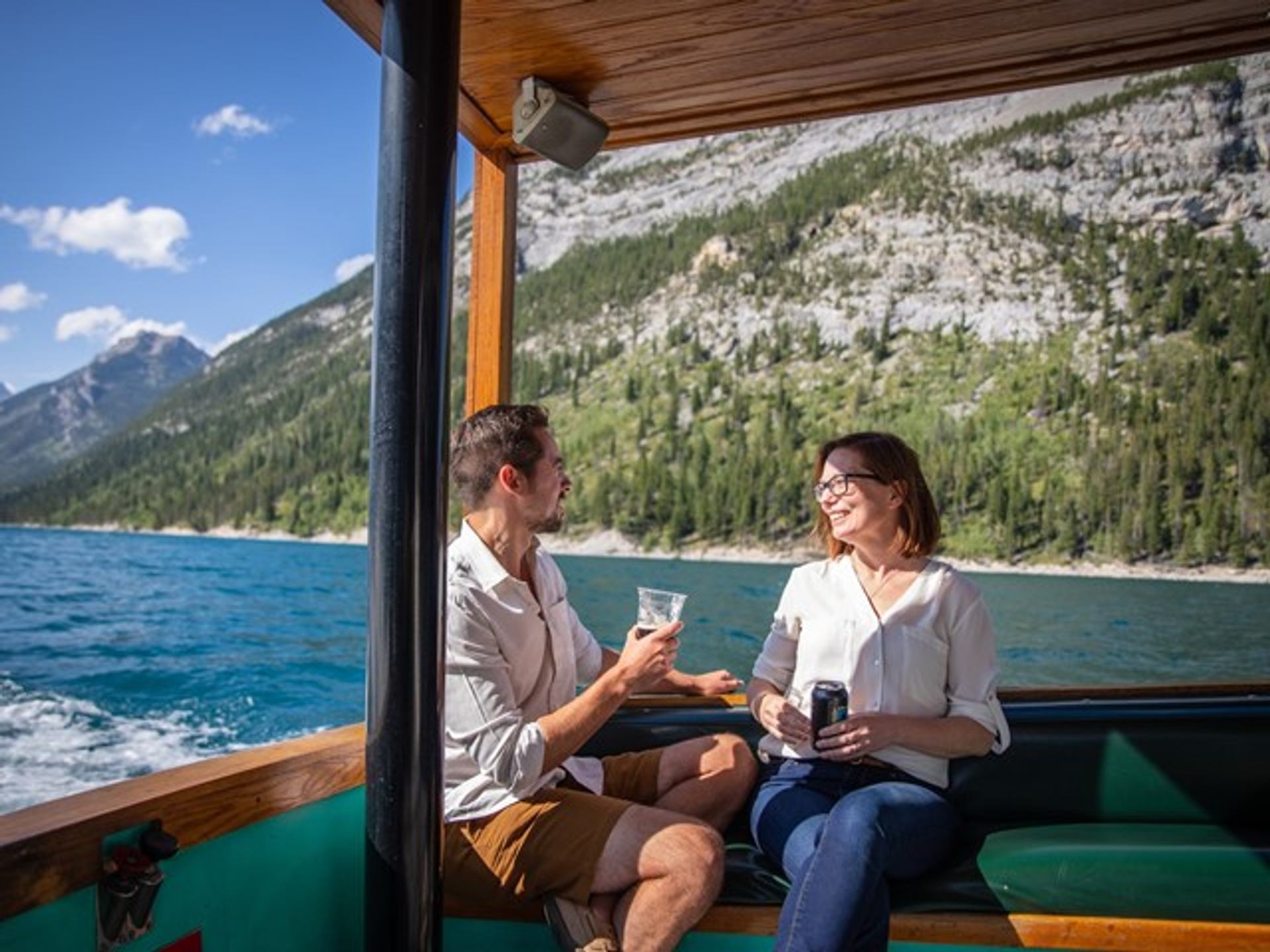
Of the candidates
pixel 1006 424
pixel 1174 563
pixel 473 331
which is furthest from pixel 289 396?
pixel 473 331

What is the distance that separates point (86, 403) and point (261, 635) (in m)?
69.8

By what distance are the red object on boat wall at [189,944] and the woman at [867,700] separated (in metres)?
0.82

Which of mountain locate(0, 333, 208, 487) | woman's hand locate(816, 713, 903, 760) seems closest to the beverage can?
woman's hand locate(816, 713, 903, 760)

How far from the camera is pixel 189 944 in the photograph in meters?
1.40

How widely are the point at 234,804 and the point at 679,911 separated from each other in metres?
0.68

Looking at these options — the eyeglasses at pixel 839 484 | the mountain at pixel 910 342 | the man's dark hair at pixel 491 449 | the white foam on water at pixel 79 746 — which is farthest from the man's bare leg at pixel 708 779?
the mountain at pixel 910 342

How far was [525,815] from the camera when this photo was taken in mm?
1643

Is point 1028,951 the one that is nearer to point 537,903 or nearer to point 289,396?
point 537,903

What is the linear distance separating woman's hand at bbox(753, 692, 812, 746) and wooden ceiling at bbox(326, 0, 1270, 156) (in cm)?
131

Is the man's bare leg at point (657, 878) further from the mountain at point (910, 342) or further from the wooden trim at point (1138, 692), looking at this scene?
the mountain at point (910, 342)

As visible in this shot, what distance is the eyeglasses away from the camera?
1.99 metres

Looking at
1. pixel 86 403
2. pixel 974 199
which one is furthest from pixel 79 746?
pixel 86 403

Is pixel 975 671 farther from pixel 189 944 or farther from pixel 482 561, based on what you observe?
pixel 189 944

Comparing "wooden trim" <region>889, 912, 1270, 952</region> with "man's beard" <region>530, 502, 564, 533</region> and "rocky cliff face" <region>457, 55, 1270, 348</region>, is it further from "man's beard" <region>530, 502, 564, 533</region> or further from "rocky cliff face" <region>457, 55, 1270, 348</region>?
"rocky cliff face" <region>457, 55, 1270, 348</region>
